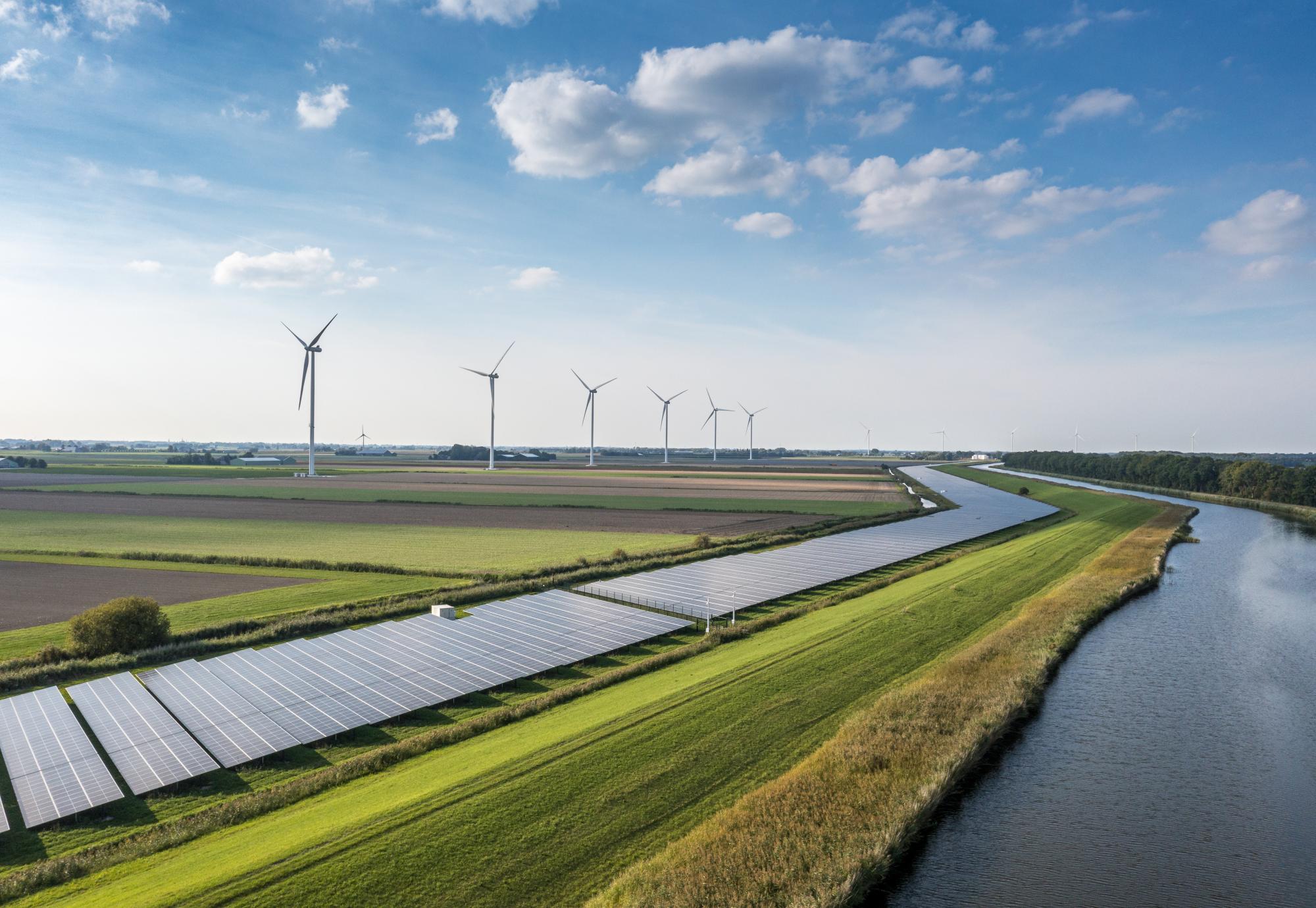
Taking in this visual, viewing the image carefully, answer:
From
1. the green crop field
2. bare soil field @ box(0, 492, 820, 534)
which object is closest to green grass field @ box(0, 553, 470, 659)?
the green crop field

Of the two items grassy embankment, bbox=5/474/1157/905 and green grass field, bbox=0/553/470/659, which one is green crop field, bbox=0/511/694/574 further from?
grassy embankment, bbox=5/474/1157/905

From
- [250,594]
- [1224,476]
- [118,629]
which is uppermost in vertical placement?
[1224,476]

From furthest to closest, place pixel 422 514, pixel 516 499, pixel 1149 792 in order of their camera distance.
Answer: pixel 516 499
pixel 422 514
pixel 1149 792

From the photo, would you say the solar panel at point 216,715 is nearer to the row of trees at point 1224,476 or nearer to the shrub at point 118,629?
the shrub at point 118,629

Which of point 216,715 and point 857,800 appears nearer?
point 857,800

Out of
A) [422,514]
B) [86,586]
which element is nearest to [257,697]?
[86,586]

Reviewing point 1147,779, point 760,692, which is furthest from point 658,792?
point 1147,779

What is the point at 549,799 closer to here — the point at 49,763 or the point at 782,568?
the point at 49,763

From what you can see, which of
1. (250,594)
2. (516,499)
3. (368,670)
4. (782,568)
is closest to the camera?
(368,670)
